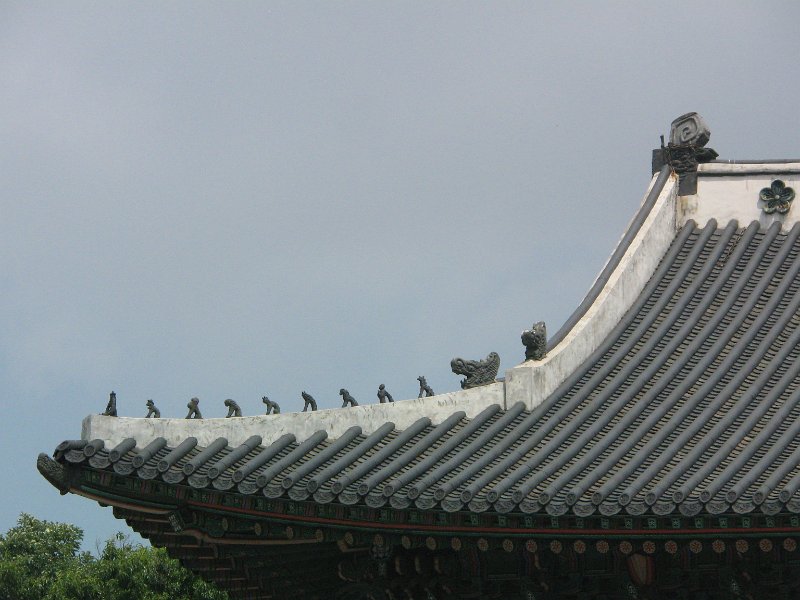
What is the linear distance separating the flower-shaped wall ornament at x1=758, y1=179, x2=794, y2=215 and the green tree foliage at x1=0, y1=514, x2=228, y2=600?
44.8 ft

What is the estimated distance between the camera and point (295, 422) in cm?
1184

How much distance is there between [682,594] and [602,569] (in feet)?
1.95

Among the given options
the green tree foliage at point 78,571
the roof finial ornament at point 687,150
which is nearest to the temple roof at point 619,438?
the roof finial ornament at point 687,150

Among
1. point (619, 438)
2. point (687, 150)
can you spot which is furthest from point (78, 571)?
point (619, 438)

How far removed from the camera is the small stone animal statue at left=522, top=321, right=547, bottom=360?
12.7 m

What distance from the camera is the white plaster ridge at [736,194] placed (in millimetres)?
14773

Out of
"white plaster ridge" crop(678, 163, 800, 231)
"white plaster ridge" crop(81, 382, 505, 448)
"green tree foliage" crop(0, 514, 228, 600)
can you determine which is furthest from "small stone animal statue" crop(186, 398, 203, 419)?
"green tree foliage" crop(0, 514, 228, 600)

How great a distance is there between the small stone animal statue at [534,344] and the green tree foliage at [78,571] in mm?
13971

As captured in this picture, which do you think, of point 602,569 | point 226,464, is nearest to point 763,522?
point 602,569

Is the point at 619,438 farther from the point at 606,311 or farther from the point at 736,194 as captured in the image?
the point at 736,194

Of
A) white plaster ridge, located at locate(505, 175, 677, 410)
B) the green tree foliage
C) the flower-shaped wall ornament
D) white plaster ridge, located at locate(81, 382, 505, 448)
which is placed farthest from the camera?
the green tree foliage

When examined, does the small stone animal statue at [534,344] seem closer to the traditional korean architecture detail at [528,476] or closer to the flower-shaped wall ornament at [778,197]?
the traditional korean architecture detail at [528,476]

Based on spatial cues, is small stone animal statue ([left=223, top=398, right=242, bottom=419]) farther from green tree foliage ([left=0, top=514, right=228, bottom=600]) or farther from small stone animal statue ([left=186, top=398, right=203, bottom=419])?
green tree foliage ([left=0, top=514, right=228, bottom=600])

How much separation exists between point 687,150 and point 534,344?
3504 millimetres
